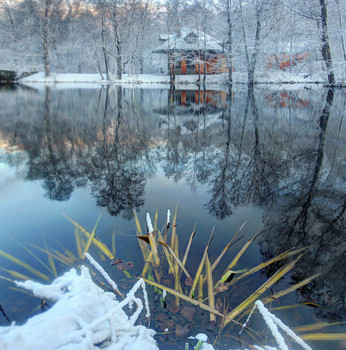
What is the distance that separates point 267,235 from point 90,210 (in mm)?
2204

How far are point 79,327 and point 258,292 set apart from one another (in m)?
1.30

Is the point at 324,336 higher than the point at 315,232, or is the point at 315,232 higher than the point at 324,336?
the point at 315,232

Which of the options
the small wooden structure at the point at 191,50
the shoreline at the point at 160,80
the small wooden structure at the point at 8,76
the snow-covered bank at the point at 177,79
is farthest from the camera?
the small wooden structure at the point at 8,76

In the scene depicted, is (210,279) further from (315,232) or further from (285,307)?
(315,232)

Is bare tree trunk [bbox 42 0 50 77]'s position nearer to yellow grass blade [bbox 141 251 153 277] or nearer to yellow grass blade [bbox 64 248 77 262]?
Answer: yellow grass blade [bbox 64 248 77 262]

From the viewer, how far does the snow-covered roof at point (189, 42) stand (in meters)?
30.5

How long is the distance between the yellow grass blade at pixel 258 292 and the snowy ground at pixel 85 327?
108 mm

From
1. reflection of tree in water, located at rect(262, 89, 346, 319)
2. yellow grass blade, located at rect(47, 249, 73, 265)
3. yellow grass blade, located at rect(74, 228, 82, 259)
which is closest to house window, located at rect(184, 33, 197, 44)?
reflection of tree in water, located at rect(262, 89, 346, 319)

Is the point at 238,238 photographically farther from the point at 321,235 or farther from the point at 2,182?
the point at 2,182

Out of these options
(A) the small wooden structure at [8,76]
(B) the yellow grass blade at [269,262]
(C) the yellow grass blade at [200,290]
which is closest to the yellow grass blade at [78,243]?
(C) the yellow grass blade at [200,290]

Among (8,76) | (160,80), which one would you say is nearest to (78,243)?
(160,80)

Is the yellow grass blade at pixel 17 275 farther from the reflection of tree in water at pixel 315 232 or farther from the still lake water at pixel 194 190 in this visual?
the reflection of tree in water at pixel 315 232

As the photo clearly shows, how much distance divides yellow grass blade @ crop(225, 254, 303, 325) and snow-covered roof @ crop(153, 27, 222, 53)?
3104 cm

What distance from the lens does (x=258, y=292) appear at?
82.5 inches
